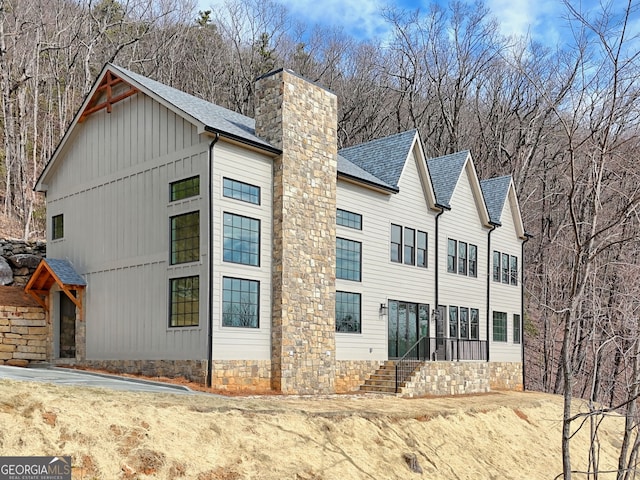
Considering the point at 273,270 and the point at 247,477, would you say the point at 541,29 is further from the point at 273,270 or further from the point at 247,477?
the point at 273,270

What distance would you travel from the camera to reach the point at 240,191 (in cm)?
1723

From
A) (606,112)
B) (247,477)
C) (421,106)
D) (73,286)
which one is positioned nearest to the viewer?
(606,112)

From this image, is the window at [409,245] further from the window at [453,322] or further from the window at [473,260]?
the window at [473,260]

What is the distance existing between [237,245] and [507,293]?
52.1 feet

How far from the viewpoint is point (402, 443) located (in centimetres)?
1379

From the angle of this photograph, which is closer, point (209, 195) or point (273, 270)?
point (209, 195)

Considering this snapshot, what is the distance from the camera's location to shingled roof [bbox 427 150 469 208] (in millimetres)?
25297

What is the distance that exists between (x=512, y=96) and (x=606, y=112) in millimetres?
34208

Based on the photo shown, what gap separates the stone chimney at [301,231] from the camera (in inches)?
688

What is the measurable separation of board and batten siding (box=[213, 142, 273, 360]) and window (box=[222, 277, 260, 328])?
0.13 m

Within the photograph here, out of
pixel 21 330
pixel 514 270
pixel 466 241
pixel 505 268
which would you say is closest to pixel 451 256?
pixel 466 241


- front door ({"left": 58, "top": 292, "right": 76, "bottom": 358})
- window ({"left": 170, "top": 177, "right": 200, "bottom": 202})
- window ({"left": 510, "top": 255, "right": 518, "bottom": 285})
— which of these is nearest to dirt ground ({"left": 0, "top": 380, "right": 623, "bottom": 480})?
window ({"left": 170, "top": 177, "right": 200, "bottom": 202})

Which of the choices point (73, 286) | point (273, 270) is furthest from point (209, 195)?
point (73, 286)

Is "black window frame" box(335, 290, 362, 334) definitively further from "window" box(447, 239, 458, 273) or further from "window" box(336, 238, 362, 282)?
"window" box(447, 239, 458, 273)
